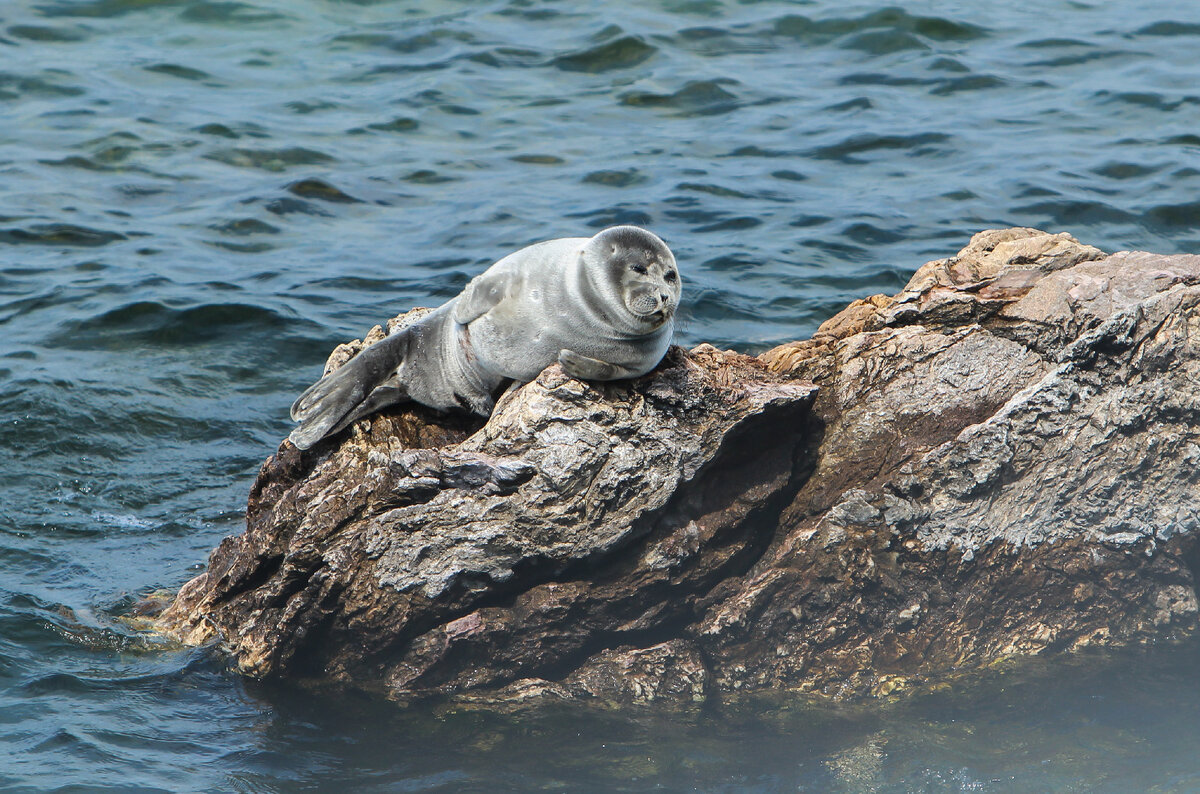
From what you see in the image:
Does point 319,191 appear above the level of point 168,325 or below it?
above

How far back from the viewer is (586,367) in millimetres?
4551

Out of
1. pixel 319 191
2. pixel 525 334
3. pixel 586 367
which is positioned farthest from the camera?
pixel 319 191

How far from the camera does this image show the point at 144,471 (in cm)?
731

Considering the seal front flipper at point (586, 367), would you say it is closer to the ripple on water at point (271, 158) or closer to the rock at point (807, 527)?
the rock at point (807, 527)

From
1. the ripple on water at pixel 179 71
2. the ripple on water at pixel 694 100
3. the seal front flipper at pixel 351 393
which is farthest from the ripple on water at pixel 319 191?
the seal front flipper at pixel 351 393

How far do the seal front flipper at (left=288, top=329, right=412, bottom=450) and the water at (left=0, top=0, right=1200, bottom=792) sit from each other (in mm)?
1104

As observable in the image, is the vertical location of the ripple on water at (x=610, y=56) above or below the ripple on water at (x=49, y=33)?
below

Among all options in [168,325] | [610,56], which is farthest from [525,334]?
[610,56]

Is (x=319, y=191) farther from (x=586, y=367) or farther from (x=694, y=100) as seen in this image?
(x=586, y=367)

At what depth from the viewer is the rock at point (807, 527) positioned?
4719 millimetres

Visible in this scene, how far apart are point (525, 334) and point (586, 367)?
296 millimetres

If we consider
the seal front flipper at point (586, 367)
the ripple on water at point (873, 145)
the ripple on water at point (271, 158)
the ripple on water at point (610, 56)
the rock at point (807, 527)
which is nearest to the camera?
the seal front flipper at point (586, 367)

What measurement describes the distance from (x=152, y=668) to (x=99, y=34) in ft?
43.1

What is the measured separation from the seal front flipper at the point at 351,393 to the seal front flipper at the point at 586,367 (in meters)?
0.86
